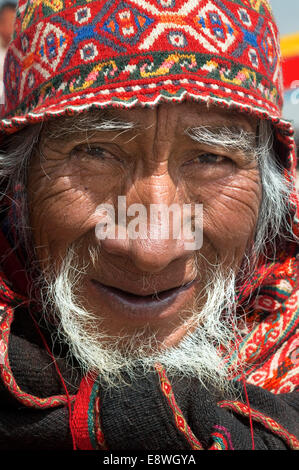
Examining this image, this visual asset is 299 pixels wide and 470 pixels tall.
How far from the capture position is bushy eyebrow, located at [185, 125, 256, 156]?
1666 mm

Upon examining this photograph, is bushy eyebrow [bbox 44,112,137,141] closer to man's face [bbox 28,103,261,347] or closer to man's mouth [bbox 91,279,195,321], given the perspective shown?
man's face [bbox 28,103,261,347]

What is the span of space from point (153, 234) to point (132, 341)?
40cm

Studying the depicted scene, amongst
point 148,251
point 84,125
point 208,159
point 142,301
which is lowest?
point 142,301

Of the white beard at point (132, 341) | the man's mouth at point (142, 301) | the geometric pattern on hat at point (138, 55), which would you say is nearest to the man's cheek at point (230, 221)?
the white beard at point (132, 341)

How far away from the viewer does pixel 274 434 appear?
165cm

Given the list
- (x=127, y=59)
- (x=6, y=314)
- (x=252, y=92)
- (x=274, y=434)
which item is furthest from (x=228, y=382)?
(x=127, y=59)

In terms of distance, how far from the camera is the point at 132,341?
5.74ft

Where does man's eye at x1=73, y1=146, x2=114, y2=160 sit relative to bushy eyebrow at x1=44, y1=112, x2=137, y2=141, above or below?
below

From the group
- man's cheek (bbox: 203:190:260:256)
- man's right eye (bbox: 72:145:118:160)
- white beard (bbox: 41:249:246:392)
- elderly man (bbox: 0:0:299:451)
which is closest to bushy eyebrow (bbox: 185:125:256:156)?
elderly man (bbox: 0:0:299:451)

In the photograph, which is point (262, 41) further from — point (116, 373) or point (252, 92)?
point (116, 373)

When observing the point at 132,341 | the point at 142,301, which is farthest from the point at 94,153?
the point at 132,341

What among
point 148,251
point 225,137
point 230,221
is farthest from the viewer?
point 230,221

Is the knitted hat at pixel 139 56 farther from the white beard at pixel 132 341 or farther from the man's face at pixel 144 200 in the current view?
the white beard at pixel 132 341

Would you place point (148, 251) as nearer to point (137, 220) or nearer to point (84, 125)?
point (137, 220)
